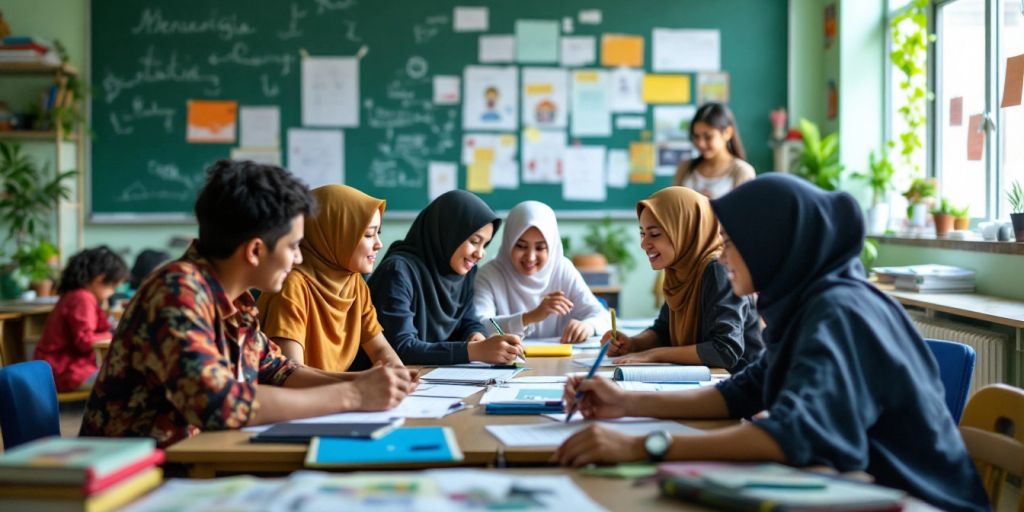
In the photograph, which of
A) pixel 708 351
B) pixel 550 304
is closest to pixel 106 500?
pixel 708 351

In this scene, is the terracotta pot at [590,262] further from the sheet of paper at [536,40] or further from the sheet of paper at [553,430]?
the sheet of paper at [553,430]

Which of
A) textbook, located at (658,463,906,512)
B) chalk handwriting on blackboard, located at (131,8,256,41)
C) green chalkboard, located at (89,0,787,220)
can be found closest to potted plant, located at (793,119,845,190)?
green chalkboard, located at (89,0,787,220)

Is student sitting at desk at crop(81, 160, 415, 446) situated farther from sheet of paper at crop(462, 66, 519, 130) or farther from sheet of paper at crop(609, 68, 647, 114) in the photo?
sheet of paper at crop(609, 68, 647, 114)

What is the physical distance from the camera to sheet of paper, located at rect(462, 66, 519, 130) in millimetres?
6066

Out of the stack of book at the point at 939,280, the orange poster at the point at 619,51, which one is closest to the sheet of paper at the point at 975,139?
the stack of book at the point at 939,280

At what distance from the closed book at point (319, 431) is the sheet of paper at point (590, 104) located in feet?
15.1

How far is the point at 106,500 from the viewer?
114cm

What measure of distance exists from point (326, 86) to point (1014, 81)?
401 centimetres

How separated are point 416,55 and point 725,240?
4.56m

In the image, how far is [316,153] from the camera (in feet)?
19.9

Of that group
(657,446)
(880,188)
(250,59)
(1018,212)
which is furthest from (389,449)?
(250,59)

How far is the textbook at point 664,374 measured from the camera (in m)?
2.24

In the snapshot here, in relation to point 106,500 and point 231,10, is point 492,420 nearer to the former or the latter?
point 106,500

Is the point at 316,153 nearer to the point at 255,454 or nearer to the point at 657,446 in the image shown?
the point at 255,454
